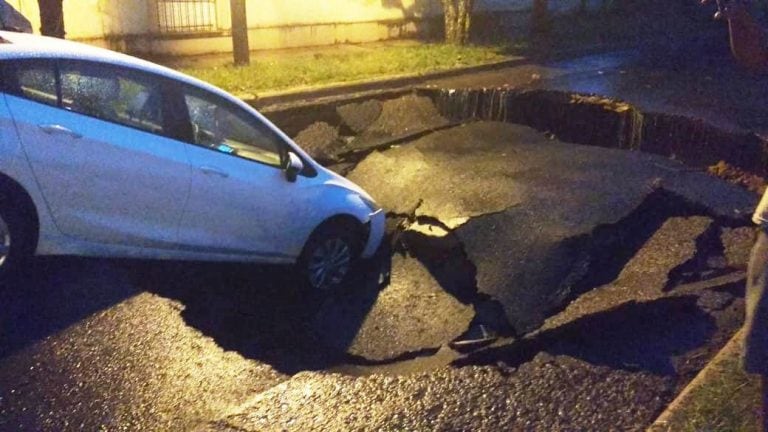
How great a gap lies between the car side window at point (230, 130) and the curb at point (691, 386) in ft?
10.4

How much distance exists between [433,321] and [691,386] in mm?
2144

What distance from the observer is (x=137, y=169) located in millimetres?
5391

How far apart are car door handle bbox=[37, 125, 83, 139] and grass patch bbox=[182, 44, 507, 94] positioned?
6072mm

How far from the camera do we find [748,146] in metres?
9.76

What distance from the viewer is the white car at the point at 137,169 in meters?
5.11

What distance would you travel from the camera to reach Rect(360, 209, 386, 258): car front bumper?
6.95 metres

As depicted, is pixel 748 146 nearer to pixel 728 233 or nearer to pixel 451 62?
pixel 728 233

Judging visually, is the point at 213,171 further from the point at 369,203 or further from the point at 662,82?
the point at 662,82

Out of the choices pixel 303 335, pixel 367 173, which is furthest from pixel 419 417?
pixel 367 173

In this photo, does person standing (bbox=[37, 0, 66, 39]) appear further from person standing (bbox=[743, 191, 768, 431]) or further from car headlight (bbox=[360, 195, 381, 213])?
person standing (bbox=[743, 191, 768, 431])

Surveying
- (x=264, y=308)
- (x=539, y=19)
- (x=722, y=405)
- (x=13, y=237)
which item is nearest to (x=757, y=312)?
(x=722, y=405)

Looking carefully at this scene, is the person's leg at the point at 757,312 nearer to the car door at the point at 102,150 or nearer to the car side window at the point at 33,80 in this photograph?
the car door at the point at 102,150

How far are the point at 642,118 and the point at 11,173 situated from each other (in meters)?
7.98

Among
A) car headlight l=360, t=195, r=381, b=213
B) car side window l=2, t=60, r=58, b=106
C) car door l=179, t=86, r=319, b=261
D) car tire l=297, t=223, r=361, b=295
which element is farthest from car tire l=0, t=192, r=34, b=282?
car headlight l=360, t=195, r=381, b=213
